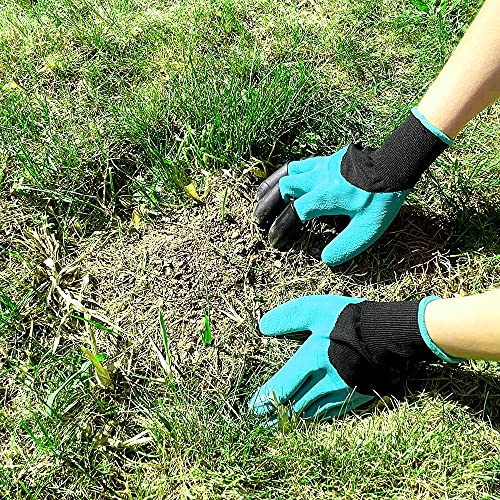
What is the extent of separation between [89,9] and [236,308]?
1353 mm

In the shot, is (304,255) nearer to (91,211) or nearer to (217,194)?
(217,194)

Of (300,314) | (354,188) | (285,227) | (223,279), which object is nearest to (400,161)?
(354,188)

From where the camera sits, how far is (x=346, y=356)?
165 cm

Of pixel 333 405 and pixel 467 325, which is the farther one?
pixel 333 405

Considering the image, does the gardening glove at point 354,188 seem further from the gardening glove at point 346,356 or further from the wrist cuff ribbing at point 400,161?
the gardening glove at point 346,356

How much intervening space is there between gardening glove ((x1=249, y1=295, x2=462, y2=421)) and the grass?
6 centimetres

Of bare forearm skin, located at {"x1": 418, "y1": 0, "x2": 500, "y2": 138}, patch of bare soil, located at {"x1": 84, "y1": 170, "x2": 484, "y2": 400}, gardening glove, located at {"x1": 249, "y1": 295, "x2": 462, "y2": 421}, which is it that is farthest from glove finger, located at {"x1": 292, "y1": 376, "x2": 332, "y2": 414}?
bare forearm skin, located at {"x1": 418, "y1": 0, "x2": 500, "y2": 138}

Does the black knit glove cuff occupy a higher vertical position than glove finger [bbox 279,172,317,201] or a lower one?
lower

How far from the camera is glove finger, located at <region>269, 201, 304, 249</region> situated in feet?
6.08

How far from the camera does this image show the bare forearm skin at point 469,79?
5.09ft

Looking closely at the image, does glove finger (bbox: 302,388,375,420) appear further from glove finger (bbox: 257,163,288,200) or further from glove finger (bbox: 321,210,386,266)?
glove finger (bbox: 257,163,288,200)

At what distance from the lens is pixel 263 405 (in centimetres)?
170

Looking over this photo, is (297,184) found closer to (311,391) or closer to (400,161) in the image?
(400,161)

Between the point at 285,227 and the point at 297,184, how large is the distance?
0.46 feet
